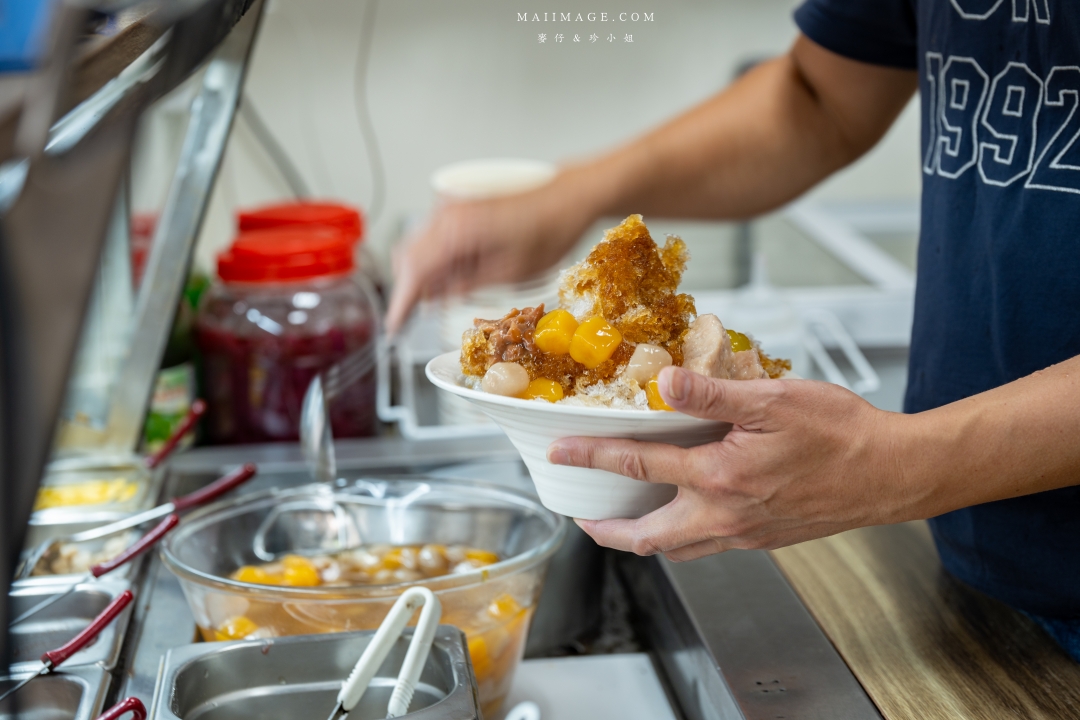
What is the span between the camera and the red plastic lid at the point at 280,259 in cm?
159

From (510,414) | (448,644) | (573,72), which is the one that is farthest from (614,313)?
(573,72)

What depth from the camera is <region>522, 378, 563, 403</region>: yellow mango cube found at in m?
0.68

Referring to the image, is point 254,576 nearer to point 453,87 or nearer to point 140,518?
point 140,518

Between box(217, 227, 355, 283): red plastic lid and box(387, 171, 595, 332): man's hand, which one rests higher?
box(387, 171, 595, 332): man's hand

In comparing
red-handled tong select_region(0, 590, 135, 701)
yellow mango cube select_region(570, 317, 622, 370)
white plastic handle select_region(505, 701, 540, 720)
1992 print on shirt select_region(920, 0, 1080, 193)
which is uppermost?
1992 print on shirt select_region(920, 0, 1080, 193)

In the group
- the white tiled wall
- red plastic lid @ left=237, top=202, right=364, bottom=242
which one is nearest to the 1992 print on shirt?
red plastic lid @ left=237, top=202, right=364, bottom=242

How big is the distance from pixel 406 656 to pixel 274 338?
2.86 feet

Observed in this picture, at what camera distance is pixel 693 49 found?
2.73m

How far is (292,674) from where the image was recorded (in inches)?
32.5

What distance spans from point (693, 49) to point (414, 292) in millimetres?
1949

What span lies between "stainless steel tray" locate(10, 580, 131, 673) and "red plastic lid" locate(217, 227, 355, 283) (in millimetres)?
692

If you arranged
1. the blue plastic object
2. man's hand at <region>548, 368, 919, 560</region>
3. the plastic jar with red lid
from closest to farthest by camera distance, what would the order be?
man's hand at <region>548, 368, 919, 560</region> < the plastic jar with red lid < the blue plastic object

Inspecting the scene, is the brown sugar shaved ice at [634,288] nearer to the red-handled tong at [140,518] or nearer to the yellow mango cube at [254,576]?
the yellow mango cube at [254,576]

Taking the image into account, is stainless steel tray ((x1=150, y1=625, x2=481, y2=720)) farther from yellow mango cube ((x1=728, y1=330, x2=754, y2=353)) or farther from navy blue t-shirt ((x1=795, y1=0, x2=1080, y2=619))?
navy blue t-shirt ((x1=795, y1=0, x2=1080, y2=619))
